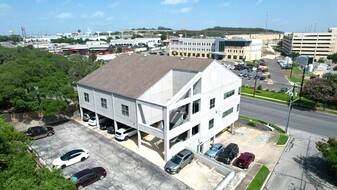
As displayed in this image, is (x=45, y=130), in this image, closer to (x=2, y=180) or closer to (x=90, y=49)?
(x=2, y=180)

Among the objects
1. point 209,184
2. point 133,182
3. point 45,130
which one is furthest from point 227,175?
point 45,130

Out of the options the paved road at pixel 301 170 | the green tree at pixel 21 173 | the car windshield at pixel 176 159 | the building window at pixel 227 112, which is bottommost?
the paved road at pixel 301 170

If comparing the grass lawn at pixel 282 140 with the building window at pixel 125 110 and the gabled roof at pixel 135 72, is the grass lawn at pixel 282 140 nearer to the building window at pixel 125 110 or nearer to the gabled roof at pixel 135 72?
the gabled roof at pixel 135 72

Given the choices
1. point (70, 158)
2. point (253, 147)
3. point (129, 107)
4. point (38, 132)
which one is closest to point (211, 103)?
point (253, 147)

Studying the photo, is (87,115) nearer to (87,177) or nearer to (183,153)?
(87,177)

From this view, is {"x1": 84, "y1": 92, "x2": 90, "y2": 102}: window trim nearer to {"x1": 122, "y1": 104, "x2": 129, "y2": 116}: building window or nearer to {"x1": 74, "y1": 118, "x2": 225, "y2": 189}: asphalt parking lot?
{"x1": 74, "y1": 118, "x2": 225, "y2": 189}: asphalt parking lot

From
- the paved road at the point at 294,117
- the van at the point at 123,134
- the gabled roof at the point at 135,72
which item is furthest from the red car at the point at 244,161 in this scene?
the paved road at the point at 294,117

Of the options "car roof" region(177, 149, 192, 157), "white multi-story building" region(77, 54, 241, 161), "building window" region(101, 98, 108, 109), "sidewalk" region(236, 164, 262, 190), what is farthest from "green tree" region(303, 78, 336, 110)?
"building window" region(101, 98, 108, 109)
